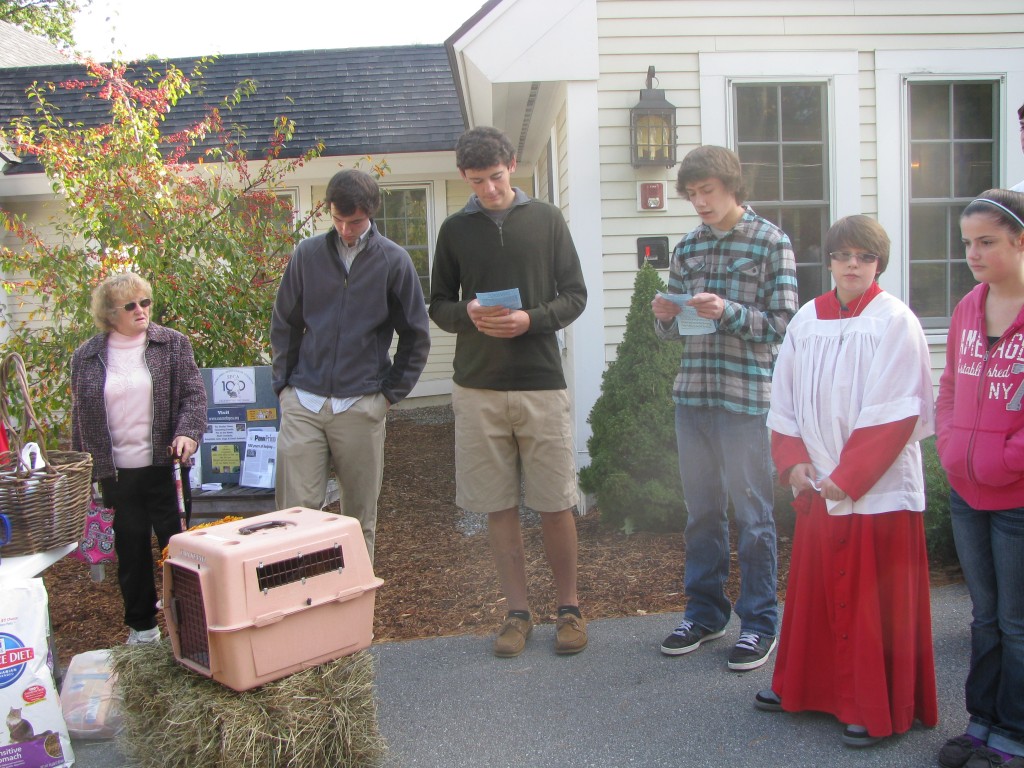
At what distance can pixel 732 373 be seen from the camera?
3.58m

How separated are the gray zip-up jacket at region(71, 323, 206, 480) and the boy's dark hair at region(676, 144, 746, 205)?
2491 millimetres

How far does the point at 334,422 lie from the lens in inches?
150

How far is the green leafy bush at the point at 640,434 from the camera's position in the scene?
5.46 meters

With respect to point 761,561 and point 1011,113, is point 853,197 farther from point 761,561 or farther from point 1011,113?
point 761,561

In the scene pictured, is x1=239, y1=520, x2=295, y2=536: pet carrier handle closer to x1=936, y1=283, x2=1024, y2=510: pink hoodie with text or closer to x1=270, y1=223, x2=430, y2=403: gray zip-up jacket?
x1=270, y1=223, x2=430, y2=403: gray zip-up jacket

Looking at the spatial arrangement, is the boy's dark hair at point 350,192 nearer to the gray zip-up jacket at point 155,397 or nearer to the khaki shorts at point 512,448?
the khaki shorts at point 512,448

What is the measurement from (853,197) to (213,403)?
4728mm

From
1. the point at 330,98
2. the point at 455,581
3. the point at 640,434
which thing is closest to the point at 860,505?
the point at 640,434

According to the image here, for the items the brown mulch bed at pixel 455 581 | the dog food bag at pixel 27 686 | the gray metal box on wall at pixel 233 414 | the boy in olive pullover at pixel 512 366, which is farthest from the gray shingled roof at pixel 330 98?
the dog food bag at pixel 27 686

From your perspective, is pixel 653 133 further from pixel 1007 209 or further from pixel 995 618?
pixel 995 618

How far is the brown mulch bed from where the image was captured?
14.8 ft

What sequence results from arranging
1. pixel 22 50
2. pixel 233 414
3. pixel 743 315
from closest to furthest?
1. pixel 743 315
2. pixel 233 414
3. pixel 22 50

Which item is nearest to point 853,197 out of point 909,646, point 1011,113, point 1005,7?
point 1011,113

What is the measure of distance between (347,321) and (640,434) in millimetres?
2314
